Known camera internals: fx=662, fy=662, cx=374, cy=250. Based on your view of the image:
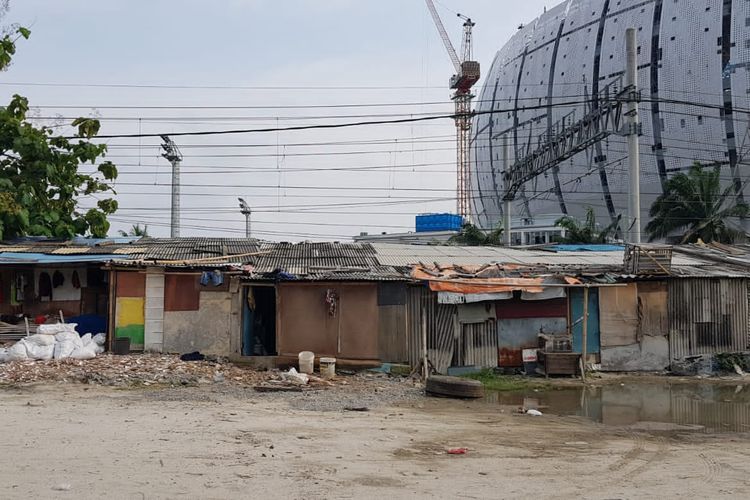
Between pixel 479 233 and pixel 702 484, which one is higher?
pixel 479 233

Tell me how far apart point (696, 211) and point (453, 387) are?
105 ft

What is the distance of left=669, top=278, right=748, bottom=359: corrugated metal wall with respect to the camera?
18.7 meters

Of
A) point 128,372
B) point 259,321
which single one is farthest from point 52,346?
point 259,321

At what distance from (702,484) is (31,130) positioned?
21802 mm

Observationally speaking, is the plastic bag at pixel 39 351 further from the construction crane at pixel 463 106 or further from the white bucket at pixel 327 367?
the construction crane at pixel 463 106

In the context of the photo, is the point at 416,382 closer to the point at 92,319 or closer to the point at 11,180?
the point at 92,319

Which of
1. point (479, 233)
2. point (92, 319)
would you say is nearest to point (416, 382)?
point (92, 319)

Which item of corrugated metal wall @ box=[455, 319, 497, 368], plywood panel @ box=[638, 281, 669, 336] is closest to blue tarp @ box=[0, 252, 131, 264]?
corrugated metal wall @ box=[455, 319, 497, 368]

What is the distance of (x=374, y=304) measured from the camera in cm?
1703

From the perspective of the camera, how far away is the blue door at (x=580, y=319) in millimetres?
18016

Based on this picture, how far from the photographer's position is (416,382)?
15836mm

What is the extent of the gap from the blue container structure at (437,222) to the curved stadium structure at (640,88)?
7713mm

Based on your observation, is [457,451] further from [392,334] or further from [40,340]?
[40,340]

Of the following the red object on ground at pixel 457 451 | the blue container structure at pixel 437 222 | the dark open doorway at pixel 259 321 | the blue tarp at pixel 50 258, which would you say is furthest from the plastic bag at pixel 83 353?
the blue container structure at pixel 437 222
